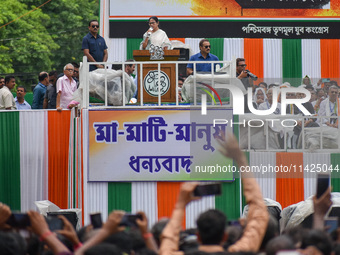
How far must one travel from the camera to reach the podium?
13320 millimetres

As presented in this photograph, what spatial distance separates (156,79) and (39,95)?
2.97 metres

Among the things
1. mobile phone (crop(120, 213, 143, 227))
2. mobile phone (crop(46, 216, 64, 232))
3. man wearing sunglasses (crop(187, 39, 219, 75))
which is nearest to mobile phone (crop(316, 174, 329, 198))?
mobile phone (crop(120, 213, 143, 227))

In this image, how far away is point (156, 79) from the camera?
13305 mm

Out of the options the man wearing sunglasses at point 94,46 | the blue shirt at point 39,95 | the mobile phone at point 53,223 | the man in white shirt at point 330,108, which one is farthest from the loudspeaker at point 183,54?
the mobile phone at point 53,223

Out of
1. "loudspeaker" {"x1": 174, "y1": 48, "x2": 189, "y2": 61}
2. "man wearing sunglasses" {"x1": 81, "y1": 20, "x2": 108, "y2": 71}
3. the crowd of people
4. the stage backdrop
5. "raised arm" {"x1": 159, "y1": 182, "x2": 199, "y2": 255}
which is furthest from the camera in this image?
the stage backdrop

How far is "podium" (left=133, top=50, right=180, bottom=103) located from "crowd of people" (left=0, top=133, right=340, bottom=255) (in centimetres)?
692

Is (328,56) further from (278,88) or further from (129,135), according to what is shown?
(129,135)

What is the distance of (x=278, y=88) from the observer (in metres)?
13.6

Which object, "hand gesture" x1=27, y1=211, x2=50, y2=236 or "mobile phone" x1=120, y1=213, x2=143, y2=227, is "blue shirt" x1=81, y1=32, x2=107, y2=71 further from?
"hand gesture" x1=27, y1=211, x2=50, y2=236

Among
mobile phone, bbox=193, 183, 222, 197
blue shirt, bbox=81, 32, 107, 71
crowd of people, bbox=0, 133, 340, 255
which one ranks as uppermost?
blue shirt, bbox=81, 32, 107, 71

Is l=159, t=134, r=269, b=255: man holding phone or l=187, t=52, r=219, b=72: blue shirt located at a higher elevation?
l=187, t=52, r=219, b=72: blue shirt

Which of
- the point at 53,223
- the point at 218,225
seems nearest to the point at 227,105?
the point at 53,223

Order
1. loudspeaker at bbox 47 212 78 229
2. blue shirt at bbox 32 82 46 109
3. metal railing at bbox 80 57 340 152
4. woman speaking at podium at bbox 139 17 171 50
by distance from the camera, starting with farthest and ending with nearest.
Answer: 1. blue shirt at bbox 32 82 46 109
2. woman speaking at podium at bbox 139 17 171 50
3. metal railing at bbox 80 57 340 152
4. loudspeaker at bbox 47 212 78 229

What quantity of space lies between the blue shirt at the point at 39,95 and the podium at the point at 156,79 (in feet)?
8.43
